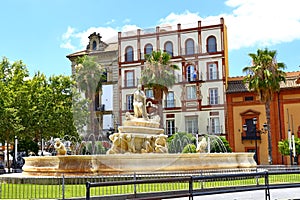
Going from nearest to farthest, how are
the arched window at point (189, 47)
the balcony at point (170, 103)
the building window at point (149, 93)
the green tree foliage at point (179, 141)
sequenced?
the building window at point (149, 93) < the balcony at point (170, 103) < the arched window at point (189, 47) < the green tree foliage at point (179, 141)

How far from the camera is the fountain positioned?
57.4ft

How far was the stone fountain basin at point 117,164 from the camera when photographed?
17438 millimetres

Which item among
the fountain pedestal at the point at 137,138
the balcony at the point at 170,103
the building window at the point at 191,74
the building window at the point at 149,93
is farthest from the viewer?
the building window at the point at 191,74

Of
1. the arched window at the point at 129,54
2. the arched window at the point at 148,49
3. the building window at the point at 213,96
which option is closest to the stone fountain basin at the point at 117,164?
the arched window at the point at 148,49

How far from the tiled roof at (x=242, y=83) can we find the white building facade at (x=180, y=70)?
8.13 m

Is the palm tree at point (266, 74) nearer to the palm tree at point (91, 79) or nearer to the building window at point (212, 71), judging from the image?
the building window at point (212, 71)

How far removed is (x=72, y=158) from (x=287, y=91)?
34073 millimetres

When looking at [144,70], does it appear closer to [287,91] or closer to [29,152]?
[287,91]

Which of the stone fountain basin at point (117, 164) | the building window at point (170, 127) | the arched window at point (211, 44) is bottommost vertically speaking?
the stone fountain basin at point (117, 164)

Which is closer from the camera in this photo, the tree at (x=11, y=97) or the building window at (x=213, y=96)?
the tree at (x=11, y=97)

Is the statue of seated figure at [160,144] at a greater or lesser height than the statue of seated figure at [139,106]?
lesser

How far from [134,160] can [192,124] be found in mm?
18221

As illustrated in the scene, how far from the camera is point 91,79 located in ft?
103

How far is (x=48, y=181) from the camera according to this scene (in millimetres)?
15805
